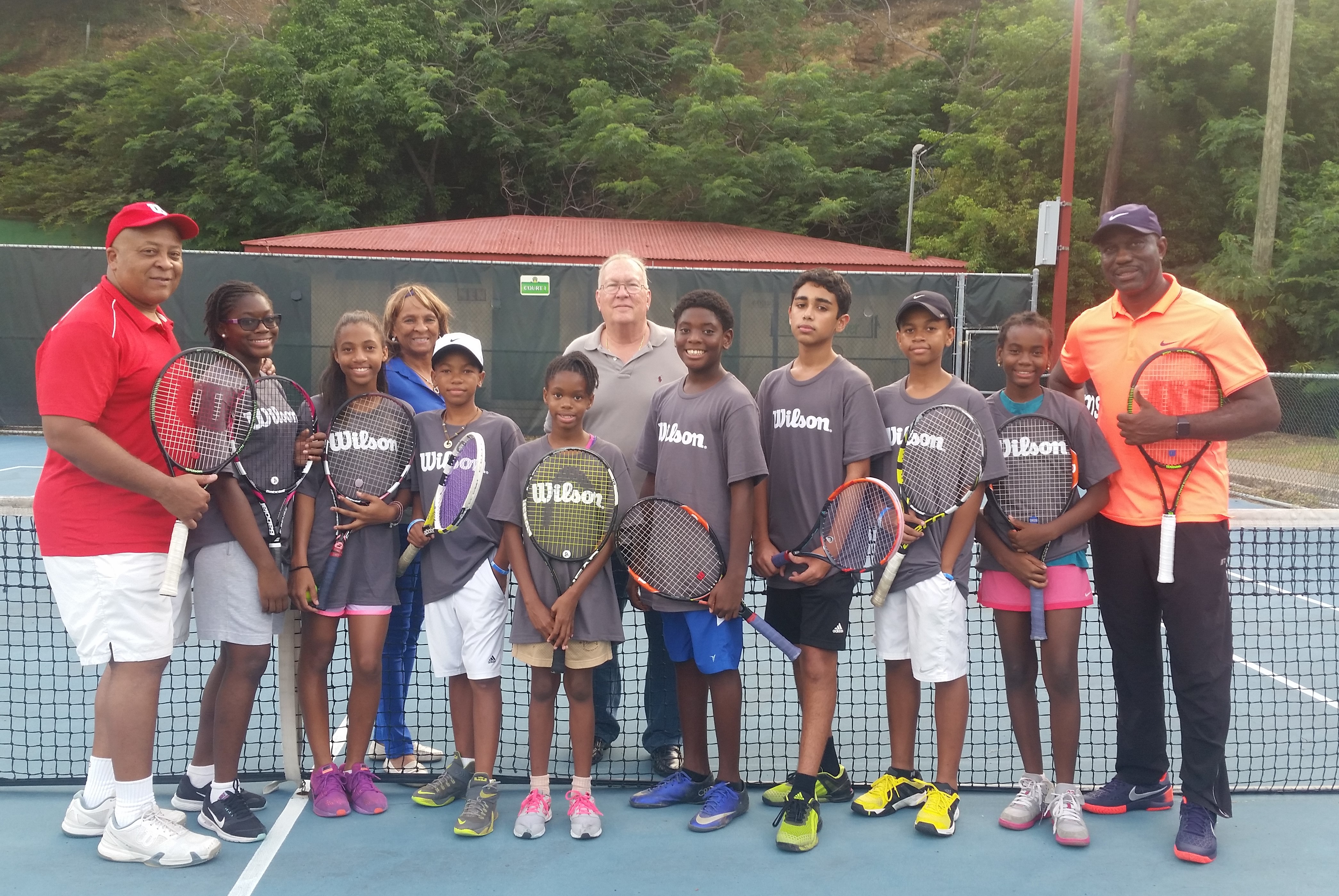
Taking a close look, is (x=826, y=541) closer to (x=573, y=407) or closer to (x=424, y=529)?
(x=573, y=407)

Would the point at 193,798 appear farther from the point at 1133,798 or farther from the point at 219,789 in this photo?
the point at 1133,798

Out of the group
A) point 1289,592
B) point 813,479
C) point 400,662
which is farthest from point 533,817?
point 1289,592

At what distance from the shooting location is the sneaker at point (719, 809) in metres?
3.36

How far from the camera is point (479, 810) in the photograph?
3.33 metres

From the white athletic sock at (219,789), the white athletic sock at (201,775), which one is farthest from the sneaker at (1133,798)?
the white athletic sock at (201,775)

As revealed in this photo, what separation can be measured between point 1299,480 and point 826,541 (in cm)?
941

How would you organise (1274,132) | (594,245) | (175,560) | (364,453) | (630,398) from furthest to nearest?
Answer: (594,245), (1274,132), (630,398), (364,453), (175,560)

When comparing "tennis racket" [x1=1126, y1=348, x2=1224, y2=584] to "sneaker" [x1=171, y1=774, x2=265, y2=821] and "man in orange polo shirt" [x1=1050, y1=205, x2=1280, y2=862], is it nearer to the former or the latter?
"man in orange polo shirt" [x1=1050, y1=205, x2=1280, y2=862]

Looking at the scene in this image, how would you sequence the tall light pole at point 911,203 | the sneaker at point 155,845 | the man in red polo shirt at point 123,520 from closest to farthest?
the man in red polo shirt at point 123,520, the sneaker at point 155,845, the tall light pole at point 911,203

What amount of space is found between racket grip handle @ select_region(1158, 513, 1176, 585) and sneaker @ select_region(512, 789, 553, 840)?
2113 millimetres

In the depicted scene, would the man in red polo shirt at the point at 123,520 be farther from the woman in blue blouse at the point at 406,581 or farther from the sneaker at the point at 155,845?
the woman in blue blouse at the point at 406,581

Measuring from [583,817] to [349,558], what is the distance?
1168 millimetres

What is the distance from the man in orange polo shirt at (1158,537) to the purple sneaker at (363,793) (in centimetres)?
245

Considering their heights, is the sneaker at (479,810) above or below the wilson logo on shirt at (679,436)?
below
